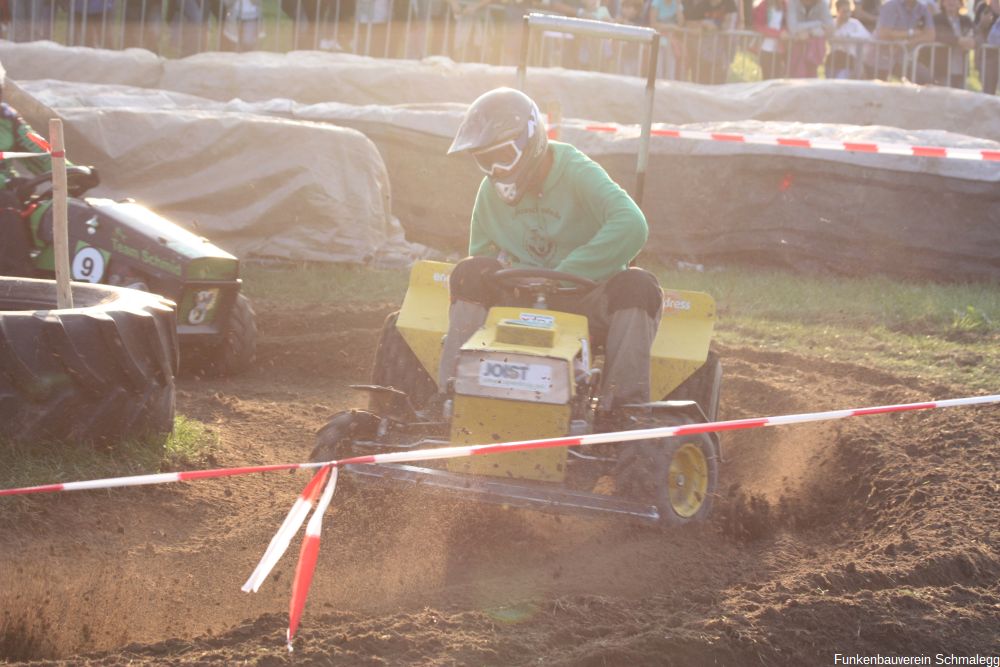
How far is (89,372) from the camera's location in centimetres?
527

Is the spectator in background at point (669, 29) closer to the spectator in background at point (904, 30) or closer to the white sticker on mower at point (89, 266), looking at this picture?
the spectator in background at point (904, 30)

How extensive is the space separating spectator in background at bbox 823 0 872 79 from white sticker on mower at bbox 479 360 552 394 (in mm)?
12230

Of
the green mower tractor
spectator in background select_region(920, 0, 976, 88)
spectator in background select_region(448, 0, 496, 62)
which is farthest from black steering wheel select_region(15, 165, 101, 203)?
spectator in background select_region(920, 0, 976, 88)

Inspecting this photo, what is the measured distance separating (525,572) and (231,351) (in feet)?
11.3

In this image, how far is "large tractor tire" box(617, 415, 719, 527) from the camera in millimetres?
5059

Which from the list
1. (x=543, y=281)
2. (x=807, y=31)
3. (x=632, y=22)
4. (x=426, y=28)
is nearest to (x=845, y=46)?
(x=807, y=31)

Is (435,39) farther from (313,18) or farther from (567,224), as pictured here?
(567,224)

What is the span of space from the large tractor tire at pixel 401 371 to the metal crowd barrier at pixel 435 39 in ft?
31.3

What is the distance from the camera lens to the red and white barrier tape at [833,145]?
11148 millimetres

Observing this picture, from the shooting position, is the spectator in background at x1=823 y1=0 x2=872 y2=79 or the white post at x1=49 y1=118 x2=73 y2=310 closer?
the white post at x1=49 y1=118 x2=73 y2=310

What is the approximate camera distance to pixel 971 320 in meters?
9.98

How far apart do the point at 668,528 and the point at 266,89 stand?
34.2ft

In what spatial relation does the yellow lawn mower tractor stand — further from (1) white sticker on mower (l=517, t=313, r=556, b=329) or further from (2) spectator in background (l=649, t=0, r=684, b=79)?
(2) spectator in background (l=649, t=0, r=684, b=79)

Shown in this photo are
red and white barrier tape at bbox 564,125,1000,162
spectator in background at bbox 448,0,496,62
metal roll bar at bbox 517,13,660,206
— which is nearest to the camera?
metal roll bar at bbox 517,13,660,206
